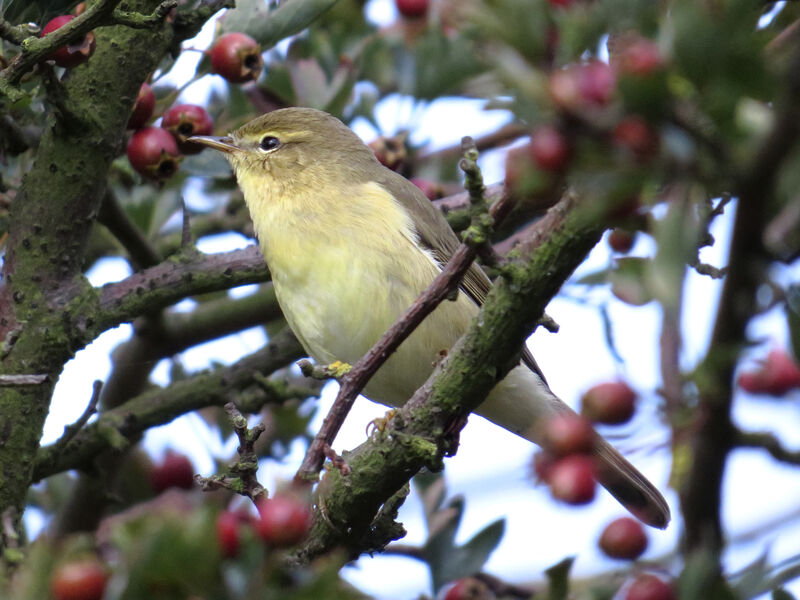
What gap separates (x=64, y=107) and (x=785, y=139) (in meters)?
2.70

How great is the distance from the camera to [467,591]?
349 centimetres

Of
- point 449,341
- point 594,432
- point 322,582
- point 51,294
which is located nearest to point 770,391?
point 594,432

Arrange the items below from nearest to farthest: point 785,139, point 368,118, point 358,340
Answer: point 785,139 < point 358,340 < point 368,118

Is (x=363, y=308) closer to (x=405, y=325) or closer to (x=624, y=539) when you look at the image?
(x=405, y=325)

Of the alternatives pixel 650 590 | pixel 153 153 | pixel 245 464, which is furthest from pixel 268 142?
pixel 650 590

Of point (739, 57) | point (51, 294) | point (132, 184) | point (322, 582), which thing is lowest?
point (322, 582)

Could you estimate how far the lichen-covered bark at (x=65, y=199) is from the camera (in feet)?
11.2

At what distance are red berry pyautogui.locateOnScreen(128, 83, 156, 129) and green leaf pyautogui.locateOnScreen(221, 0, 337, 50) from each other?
1.39 ft

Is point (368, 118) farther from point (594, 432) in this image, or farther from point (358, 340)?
point (594, 432)

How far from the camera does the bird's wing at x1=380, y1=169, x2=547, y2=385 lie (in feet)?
13.8

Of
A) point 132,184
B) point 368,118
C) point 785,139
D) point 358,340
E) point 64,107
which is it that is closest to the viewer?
point 785,139

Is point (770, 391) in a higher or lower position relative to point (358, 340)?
lower

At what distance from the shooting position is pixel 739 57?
1.24 metres

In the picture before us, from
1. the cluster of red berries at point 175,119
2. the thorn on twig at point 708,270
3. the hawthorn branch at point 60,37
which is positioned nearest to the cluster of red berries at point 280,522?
the thorn on twig at point 708,270
